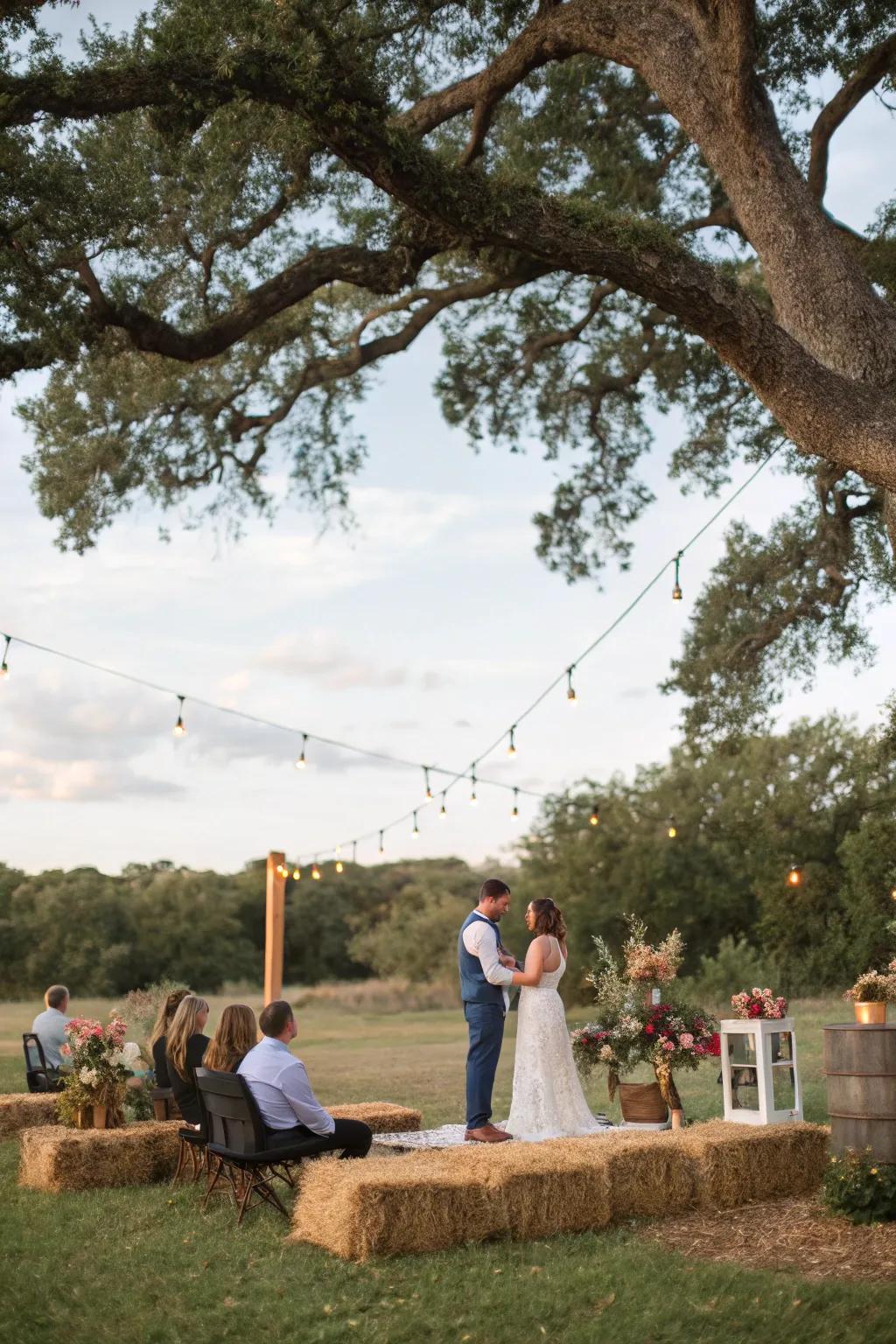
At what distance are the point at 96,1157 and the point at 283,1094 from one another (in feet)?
5.32

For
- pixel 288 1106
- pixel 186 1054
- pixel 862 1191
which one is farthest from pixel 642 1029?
pixel 186 1054

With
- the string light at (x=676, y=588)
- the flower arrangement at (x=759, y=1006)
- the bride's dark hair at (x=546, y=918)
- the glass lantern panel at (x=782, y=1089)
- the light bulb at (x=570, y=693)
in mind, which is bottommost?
the glass lantern panel at (x=782, y=1089)

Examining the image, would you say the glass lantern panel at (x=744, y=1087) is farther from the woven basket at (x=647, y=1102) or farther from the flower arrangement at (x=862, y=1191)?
the flower arrangement at (x=862, y=1191)

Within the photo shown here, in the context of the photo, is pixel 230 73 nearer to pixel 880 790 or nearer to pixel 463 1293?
pixel 463 1293

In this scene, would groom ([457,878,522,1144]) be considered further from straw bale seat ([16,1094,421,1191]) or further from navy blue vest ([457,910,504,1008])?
straw bale seat ([16,1094,421,1191])

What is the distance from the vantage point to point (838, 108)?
34.8ft

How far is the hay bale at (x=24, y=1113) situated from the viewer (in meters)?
9.42

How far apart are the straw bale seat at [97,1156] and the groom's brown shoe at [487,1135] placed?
0.82m

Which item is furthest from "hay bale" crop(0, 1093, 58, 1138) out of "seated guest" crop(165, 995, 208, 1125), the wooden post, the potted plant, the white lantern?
the wooden post

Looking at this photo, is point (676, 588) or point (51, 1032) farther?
point (676, 588)

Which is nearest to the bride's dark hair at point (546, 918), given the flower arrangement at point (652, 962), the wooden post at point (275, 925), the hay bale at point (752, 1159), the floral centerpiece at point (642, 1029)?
the floral centerpiece at point (642, 1029)

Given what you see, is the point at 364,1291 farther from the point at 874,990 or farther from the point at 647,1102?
the point at 647,1102

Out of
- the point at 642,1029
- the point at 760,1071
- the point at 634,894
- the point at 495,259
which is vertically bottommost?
the point at 760,1071

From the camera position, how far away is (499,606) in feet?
59.9
